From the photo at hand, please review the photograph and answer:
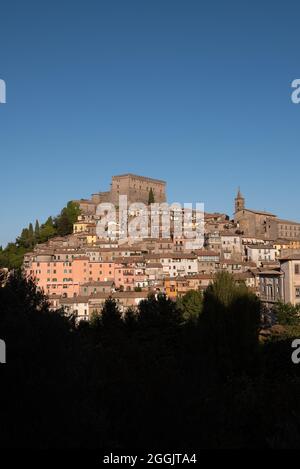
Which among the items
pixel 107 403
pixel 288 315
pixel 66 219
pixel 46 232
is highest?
pixel 66 219

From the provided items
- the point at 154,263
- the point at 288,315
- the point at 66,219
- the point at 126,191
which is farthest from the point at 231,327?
the point at 126,191

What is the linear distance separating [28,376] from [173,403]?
2.70 meters

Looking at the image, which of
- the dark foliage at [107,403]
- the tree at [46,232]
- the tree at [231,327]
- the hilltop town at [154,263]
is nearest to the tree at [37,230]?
the tree at [46,232]

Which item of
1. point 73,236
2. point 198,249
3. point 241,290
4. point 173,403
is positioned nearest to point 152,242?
point 198,249

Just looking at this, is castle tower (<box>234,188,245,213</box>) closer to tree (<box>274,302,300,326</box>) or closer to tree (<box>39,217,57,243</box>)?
tree (<box>39,217,57,243</box>)

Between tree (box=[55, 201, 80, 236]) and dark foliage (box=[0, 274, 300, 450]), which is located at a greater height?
tree (box=[55, 201, 80, 236])

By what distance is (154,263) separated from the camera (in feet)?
213

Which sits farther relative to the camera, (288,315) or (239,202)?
(239,202)

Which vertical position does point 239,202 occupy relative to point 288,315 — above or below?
above

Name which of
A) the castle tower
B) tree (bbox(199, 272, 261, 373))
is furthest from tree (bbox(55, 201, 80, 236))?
tree (bbox(199, 272, 261, 373))

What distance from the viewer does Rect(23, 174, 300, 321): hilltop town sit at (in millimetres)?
54750

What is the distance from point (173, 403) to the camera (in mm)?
8961

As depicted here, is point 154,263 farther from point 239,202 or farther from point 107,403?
point 107,403
